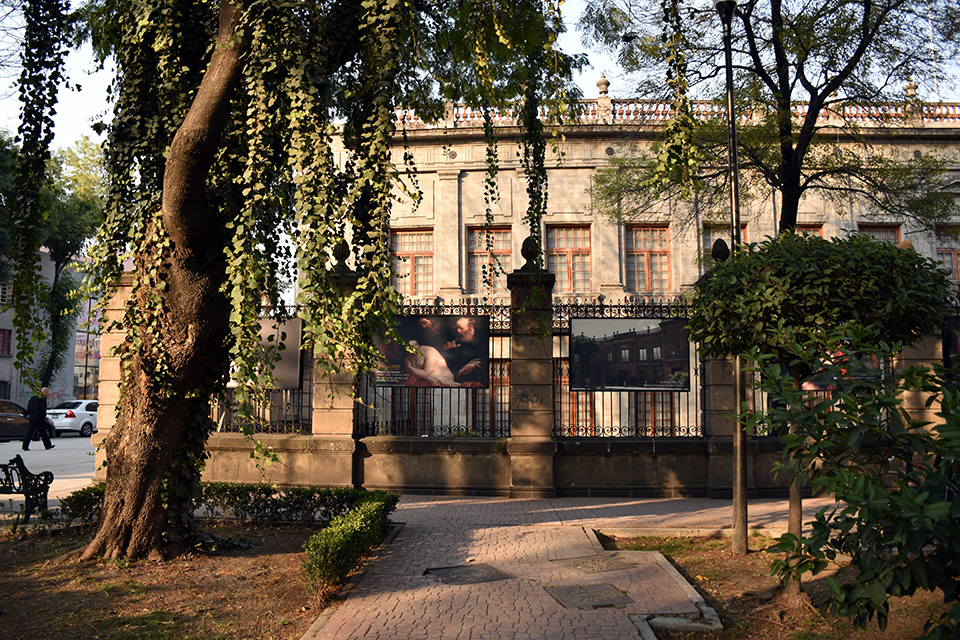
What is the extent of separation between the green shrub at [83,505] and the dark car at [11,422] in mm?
20414

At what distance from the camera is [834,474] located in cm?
304

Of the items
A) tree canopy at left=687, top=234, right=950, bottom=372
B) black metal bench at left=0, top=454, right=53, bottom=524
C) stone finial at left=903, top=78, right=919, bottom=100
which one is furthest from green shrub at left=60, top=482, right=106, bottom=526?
stone finial at left=903, top=78, right=919, bottom=100

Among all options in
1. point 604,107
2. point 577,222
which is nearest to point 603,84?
point 604,107

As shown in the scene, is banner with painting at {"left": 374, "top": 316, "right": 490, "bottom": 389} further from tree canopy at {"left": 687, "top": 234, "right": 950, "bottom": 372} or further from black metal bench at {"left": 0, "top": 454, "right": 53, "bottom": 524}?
tree canopy at {"left": 687, "top": 234, "right": 950, "bottom": 372}

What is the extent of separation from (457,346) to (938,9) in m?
A: 12.3

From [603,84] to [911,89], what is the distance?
11.1 meters

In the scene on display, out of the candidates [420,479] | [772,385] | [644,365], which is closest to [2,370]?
[420,479]

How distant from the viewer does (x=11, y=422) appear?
2538 cm

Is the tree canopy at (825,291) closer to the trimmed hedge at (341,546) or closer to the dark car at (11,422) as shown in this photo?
the trimmed hedge at (341,546)

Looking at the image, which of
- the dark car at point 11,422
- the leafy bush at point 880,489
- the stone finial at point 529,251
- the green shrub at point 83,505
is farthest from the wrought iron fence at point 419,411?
the dark car at point 11,422

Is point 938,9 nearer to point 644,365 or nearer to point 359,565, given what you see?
point 644,365

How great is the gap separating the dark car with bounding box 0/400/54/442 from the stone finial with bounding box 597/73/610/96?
2511 cm

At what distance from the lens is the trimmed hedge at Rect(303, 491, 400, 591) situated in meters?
6.06

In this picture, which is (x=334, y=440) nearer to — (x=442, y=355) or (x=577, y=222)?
(x=442, y=355)
